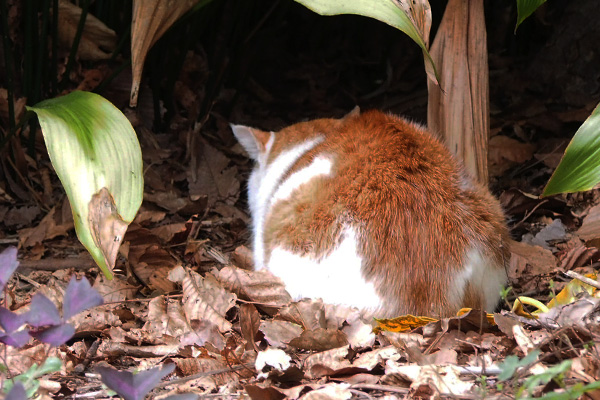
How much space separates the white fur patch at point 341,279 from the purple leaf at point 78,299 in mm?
836

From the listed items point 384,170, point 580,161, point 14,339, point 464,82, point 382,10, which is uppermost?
point 382,10

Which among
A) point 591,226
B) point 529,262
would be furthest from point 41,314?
point 591,226

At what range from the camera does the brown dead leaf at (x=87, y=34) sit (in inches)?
122

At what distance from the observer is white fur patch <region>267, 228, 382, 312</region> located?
1.95 meters

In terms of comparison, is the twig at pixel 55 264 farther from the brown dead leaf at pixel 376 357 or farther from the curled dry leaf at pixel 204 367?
the brown dead leaf at pixel 376 357

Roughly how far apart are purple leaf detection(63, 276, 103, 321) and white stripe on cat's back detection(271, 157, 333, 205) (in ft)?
3.34

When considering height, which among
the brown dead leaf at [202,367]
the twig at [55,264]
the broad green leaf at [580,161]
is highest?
the broad green leaf at [580,161]

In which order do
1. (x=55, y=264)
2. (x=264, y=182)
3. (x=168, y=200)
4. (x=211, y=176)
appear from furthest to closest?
(x=211, y=176)
(x=168, y=200)
(x=264, y=182)
(x=55, y=264)

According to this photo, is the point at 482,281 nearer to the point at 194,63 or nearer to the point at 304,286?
the point at 304,286

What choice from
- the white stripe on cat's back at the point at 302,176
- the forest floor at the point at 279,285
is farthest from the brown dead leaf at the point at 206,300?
the white stripe on cat's back at the point at 302,176

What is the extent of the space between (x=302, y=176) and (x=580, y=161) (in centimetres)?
88

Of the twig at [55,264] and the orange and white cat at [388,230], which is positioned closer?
the orange and white cat at [388,230]

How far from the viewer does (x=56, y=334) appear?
1287 millimetres

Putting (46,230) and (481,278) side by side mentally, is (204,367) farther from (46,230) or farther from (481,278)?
(46,230)
